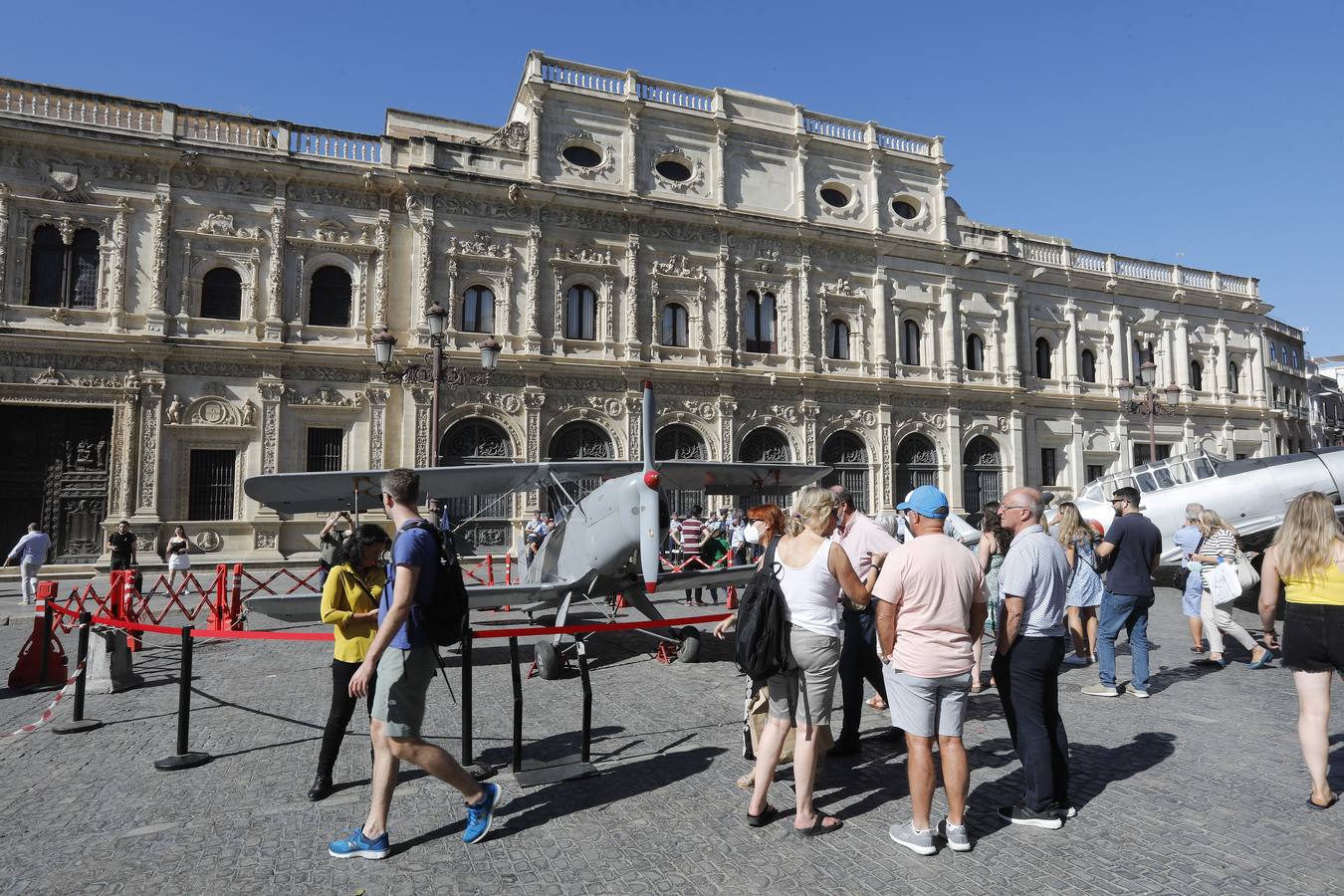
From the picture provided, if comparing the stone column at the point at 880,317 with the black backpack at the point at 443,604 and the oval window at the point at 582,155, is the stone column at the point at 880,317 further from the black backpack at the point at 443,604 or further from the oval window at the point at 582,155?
the black backpack at the point at 443,604

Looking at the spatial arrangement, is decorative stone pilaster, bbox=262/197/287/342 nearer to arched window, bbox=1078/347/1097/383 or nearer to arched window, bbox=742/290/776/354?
arched window, bbox=742/290/776/354

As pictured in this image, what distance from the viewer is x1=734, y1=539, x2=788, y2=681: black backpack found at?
3924 mm

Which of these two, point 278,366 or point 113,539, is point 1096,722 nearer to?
point 113,539

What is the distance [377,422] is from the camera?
19984mm

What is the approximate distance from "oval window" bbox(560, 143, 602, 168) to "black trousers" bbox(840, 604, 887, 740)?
20.0 meters

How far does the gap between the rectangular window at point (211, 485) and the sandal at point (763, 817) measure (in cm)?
1879

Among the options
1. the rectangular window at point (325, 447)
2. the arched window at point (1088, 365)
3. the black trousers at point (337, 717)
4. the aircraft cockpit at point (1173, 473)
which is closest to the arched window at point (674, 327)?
the rectangular window at point (325, 447)

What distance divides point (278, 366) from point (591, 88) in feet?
40.9

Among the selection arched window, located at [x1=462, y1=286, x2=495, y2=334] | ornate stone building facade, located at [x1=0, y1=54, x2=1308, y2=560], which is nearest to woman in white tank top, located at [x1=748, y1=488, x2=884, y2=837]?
ornate stone building facade, located at [x1=0, y1=54, x2=1308, y2=560]

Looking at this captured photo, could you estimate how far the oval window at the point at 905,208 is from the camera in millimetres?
26844

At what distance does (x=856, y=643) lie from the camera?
5.67m

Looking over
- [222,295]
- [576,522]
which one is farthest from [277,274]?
[576,522]

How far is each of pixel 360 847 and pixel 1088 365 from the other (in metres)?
33.4

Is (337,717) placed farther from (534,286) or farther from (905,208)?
(905,208)
